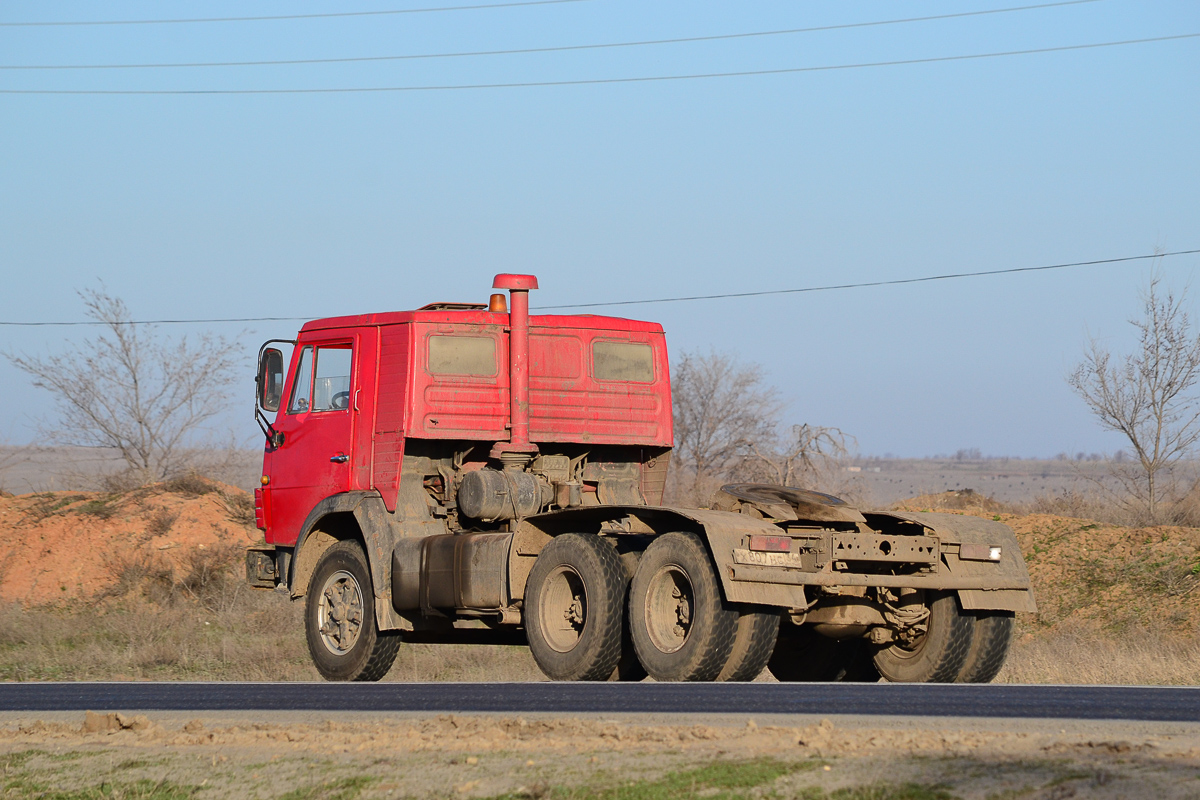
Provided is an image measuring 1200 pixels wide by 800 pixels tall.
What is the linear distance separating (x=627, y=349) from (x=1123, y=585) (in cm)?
1193

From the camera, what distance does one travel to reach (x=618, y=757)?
6500mm

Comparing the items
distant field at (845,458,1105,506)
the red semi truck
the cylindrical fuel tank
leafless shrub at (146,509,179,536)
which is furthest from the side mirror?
distant field at (845,458,1105,506)

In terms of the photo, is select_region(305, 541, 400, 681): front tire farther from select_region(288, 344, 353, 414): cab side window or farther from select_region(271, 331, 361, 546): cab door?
select_region(288, 344, 353, 414): cab side window

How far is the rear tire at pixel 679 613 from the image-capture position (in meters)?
9.85

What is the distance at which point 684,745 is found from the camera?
6.71 meters

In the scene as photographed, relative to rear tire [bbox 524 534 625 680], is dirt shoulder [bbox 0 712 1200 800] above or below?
below

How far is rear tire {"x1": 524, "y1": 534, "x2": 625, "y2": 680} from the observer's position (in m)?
10.8

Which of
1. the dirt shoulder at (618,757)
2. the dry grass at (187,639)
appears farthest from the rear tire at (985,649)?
the dry grass at (187,639)

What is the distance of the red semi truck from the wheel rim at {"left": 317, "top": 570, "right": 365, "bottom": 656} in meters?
0.02

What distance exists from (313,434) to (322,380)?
21.5 inches

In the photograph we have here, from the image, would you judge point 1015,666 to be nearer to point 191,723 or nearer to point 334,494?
point 334,494

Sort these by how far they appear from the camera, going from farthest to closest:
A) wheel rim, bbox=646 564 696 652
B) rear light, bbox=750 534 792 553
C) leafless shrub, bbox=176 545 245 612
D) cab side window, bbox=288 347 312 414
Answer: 1. leafless shrub, bbox=176 545 245 612
2. cab side window, bbox=288 347 312 414
3. wheel rim, bbox=646 564 696 652
4. rear light, bbox=750 534 792 553

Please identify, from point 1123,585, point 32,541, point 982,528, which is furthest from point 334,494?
point 32,541

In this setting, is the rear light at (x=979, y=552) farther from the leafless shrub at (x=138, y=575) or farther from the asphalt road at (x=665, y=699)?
the leafless shrub at (x=138, y=575)
